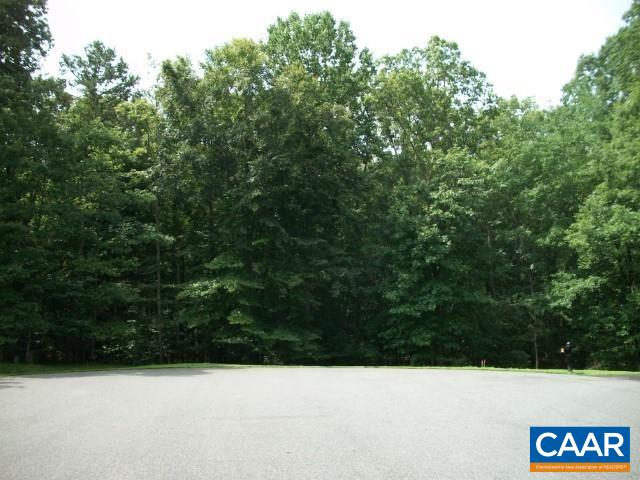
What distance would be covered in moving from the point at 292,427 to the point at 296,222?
73.5ft

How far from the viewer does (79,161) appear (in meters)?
25.3

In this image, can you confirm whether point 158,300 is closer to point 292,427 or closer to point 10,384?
A: point 10,384

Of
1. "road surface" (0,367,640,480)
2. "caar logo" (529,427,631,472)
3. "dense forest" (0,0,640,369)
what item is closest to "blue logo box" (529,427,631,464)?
"caar logo" (529,427,631,472)

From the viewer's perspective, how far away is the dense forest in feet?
79.4

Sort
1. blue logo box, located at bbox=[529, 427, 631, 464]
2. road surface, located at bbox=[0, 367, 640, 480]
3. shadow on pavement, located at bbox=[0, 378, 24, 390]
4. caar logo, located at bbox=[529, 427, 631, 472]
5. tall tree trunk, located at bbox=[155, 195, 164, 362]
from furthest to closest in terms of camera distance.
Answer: tall tree trunk, located at bbox=[155, 195, 164, 362], shadow on pavement, located at bbox=[0, 378, 24, 390], blue logo box, located at bbox=[529, 427, 631, 464], caar logo, located at bbox=[529, 427, 631, 472], road surface, located at bbox=[0, 367, 640, 480]

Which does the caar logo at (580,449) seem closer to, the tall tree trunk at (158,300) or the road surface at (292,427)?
the road surface at (292,427)

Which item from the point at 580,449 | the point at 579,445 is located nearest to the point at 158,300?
the point at 579,445

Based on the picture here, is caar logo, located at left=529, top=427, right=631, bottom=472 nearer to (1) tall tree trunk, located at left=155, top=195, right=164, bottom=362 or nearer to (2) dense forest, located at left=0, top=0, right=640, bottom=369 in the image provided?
(2) dense forest, located at left=0, top=0, right=640, bottom=369

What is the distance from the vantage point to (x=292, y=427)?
751 cm

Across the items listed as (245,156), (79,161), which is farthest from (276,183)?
(79,161)

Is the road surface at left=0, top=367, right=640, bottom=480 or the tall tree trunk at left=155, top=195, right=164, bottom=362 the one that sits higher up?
the tall tree trunk at left=155, top=195, right=164, bottom=362

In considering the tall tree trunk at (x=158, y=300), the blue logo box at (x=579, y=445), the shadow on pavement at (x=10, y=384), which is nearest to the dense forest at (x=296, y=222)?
the tall tree trunk at (x=158, y=300)

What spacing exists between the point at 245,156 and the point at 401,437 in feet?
74.1

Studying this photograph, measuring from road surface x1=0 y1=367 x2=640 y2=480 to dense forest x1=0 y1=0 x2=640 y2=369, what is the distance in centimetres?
1350
